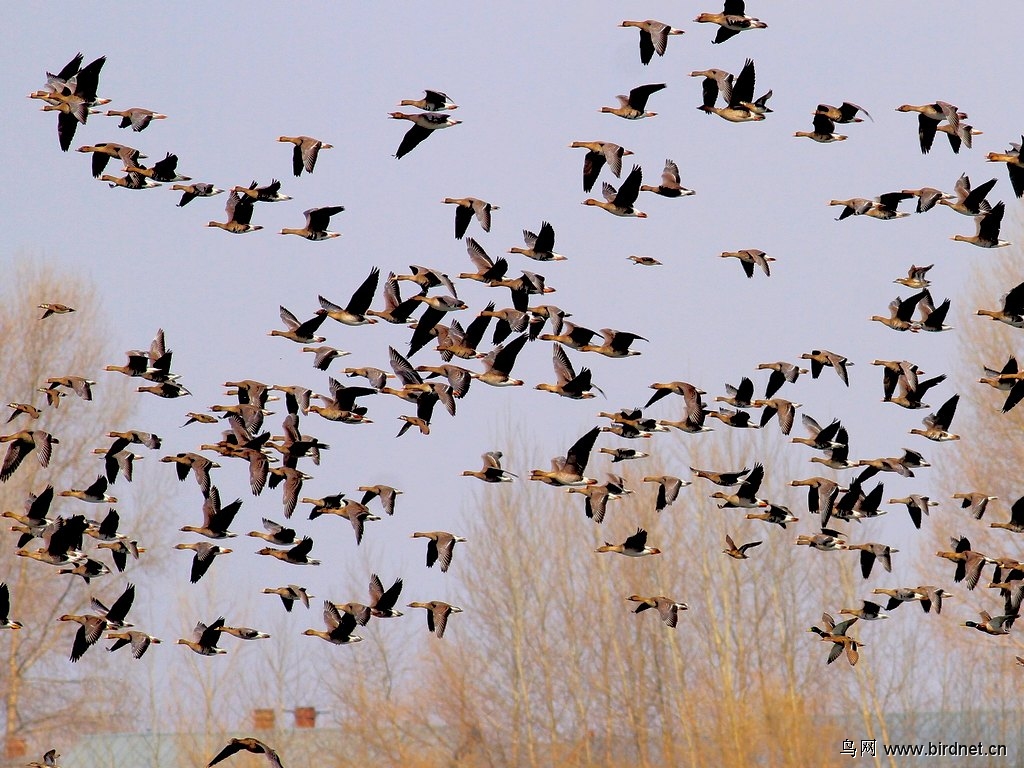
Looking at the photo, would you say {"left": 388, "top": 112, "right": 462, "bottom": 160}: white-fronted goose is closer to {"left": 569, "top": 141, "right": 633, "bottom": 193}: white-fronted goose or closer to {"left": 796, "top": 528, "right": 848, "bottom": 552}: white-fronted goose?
{"left": 569, "top": 141, "right": 633, "bottom": 193}: white-fronted goose

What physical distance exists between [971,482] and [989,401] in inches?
77.8

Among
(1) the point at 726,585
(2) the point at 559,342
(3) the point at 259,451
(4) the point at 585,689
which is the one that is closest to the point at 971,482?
(1) the point at 726,585

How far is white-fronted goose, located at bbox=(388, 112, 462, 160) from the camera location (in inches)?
806

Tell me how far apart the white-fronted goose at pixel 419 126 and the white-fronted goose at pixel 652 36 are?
253cm

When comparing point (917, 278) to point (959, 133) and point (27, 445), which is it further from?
point (27, 445)

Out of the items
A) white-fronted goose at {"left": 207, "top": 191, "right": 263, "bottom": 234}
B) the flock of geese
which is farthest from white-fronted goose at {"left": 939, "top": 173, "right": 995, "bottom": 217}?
white-fronted goose at {"left": 207, "top": 191, "right": 263, "bottom": 234}

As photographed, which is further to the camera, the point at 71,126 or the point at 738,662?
the point at 738,662

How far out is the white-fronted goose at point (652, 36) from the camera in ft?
66.3

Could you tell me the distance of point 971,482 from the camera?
36.5 metres

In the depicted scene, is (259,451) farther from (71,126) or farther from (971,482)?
(971,482)

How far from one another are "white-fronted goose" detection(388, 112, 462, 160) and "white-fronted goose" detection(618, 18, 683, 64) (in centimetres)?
253

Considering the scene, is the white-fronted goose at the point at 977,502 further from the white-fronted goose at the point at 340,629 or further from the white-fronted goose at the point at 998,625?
the white-fronted goose at the point at 340,629

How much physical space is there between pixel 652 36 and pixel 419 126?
3.22 m

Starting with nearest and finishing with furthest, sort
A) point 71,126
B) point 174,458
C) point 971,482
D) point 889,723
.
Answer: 1. point 71,126
2. point 174,458
3. point 971,482
4. point 889,723
